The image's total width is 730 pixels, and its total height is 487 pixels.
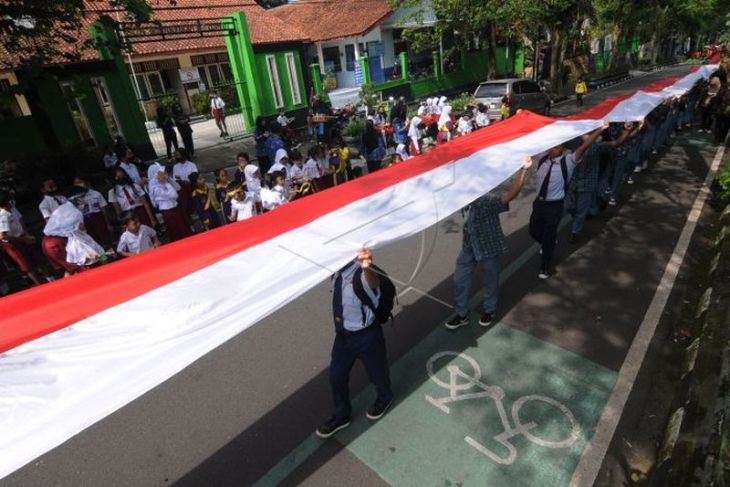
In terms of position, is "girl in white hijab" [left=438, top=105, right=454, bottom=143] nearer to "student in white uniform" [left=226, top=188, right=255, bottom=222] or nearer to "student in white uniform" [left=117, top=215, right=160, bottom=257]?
"student in white uniform" [left=226, top=188, right=255, bottom=222]

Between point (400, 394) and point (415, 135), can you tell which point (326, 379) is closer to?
point (400, 394)

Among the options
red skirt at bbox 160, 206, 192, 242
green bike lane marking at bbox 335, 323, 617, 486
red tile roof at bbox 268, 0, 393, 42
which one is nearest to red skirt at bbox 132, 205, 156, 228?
red skirt at bbox 160, 206, 192, 242

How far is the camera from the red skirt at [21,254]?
6.96 metres

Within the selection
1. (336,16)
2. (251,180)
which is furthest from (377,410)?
(336,16)

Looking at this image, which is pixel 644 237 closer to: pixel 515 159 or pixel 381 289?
pixel 515 159

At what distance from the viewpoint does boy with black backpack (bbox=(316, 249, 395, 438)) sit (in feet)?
11.1

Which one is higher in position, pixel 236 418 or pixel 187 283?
pixel 187 283

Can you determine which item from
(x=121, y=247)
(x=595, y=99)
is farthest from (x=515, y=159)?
(x=595, y=99)

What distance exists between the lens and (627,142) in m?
8.09

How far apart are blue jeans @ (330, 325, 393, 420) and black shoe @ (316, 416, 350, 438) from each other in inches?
1.5

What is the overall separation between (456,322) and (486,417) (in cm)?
135

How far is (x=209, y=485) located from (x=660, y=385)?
13.1ft

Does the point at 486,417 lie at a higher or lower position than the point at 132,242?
lower

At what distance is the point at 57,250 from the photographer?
677 cm
